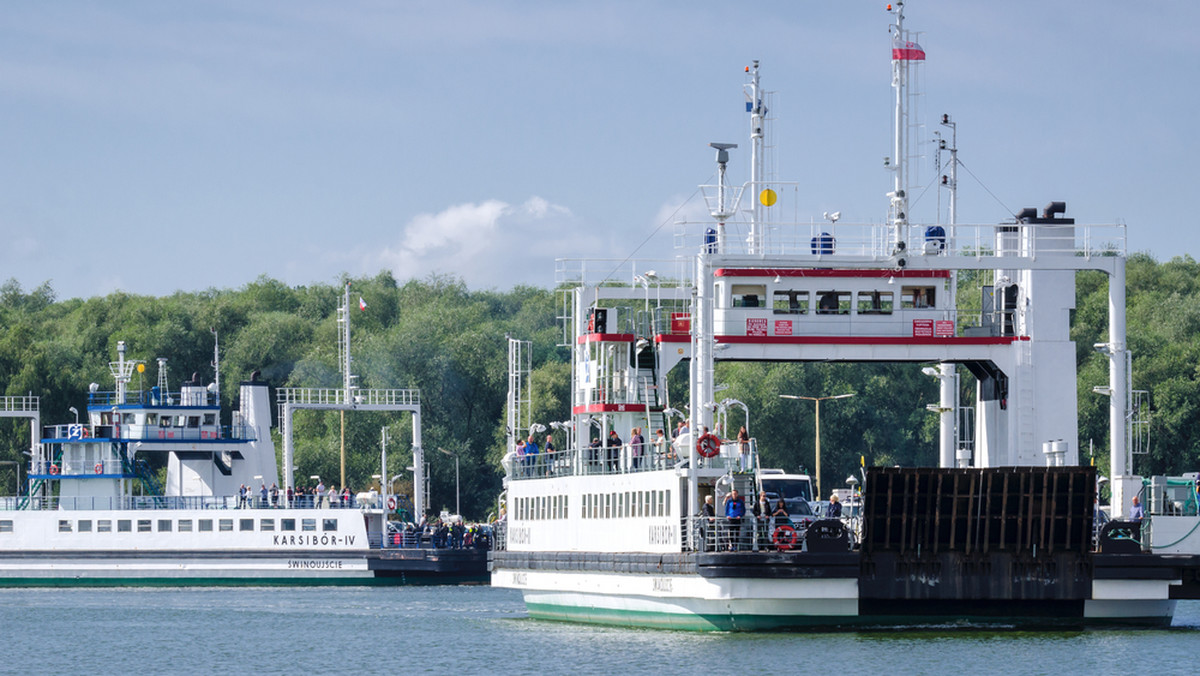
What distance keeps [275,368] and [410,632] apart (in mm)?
64622

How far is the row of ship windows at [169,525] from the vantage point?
66.2 metres

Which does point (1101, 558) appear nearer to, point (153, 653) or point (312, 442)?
point (153, 653)

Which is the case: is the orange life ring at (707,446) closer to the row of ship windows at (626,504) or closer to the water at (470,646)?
the row of ship windows at (626,504)

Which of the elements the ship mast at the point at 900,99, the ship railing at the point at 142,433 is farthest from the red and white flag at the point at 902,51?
the ship railing at the point at 142,433

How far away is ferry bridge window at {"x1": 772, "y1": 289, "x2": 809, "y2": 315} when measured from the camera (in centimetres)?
4212

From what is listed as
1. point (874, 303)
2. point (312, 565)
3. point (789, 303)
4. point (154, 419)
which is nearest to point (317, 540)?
point (312, 565)

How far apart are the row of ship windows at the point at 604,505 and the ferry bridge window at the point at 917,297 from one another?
743 cm

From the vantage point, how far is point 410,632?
1784 inches

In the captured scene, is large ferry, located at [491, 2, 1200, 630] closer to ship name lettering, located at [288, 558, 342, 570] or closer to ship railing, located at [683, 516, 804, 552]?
ship railing, located at [683, 516, 804, 552]

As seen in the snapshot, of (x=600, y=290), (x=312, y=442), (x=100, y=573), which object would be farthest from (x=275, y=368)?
(x=600, y=290)

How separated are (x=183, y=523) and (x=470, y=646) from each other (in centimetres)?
2782

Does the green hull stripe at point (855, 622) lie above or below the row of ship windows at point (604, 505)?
below

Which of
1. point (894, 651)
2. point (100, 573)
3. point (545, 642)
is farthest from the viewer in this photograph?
point (100, 573)

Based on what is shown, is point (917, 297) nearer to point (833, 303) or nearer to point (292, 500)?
point (833, 303)
